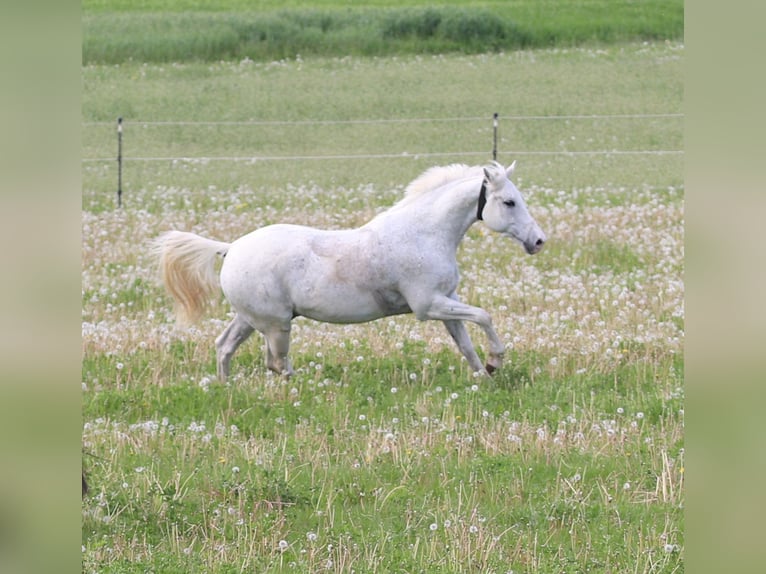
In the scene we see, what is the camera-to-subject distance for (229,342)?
30.5ft

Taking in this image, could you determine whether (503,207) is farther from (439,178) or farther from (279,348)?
(279,348)

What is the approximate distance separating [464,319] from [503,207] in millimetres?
987

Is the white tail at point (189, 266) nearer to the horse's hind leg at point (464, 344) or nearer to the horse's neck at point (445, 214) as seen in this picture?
the horse's neck at point (445, 214)

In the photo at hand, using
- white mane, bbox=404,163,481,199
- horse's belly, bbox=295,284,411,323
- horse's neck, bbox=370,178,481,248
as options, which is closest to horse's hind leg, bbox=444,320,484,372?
horse's belly, bbox=295,284,411,323

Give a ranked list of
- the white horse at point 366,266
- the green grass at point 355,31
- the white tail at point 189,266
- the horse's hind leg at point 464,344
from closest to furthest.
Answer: the horse's hind leg at point 464,344
the white horse at point 366,266
the white tail at point 189,266
the green grass at point 355,31

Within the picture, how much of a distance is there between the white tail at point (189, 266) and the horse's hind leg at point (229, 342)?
14.4 inches

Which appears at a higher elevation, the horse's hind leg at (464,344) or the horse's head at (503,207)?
the horse's head at (503,207)

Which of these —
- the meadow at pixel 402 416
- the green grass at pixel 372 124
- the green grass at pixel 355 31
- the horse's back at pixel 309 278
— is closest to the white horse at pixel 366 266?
the horse's back at pixel 309 278

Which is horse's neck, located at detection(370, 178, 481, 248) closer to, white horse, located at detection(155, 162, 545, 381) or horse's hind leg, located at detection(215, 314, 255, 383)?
white horse, located at detection(155, 162, 545, 381)

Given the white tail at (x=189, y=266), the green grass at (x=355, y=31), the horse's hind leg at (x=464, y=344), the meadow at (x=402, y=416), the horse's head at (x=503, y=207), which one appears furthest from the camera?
the green grass at (x=355, y=31)

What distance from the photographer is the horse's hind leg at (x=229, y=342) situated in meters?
9.21
